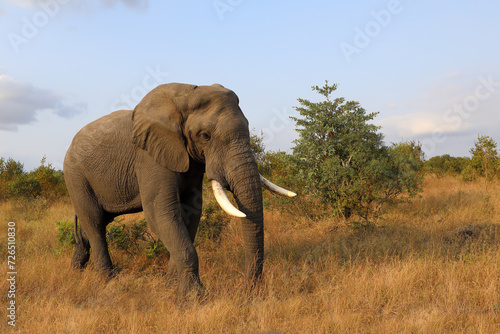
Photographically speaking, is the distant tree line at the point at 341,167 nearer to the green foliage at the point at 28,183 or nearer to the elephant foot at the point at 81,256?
the elephant foot at the point at 81,256

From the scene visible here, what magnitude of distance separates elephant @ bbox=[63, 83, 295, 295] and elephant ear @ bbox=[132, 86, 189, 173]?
0.01 meters

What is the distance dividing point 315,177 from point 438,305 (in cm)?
563

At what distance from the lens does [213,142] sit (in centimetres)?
480

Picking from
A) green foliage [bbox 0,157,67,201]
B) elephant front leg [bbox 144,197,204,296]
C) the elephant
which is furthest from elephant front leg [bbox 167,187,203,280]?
green foliage [bbox 0,157,67,201]

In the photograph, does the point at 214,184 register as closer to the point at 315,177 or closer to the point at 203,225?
the point at 203,225

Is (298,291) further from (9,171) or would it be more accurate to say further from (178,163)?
(9,171)

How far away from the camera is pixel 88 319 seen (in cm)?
411

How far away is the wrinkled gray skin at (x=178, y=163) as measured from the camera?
188 inches

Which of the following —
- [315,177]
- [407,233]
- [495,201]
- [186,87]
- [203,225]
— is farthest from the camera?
[495,201]

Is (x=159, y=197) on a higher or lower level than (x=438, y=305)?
higher

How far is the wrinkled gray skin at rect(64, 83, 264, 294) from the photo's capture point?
15.7 ft

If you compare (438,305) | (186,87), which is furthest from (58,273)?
(438,305)

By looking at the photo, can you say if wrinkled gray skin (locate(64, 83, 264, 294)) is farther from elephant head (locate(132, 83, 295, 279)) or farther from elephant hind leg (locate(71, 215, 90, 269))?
elephant hind leg (locate(71, 215, 90, 269))

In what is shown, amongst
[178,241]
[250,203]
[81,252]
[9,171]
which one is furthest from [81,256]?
[9,171]
